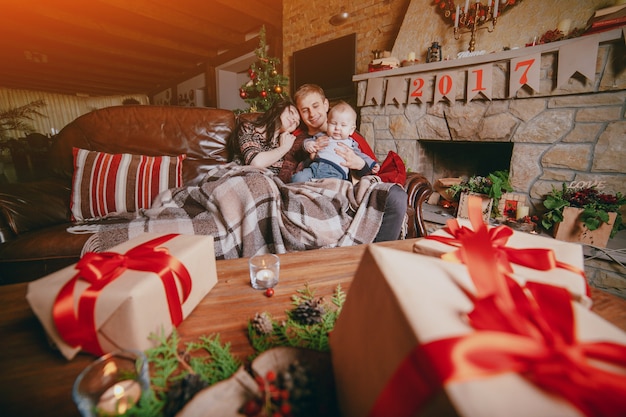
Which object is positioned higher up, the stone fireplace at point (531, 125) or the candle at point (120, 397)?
the stone fireplace at point (531, 125)

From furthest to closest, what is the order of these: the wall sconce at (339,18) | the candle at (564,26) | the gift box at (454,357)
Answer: the wall sconce at (339,18) → the candle at (564,26) → the gift box at (454,357)

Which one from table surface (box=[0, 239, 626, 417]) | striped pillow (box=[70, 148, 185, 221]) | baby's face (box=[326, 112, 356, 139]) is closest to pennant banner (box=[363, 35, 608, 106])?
baby's face (box=[326, 112, 356, 139])

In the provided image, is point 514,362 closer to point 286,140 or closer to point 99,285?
point 99,285

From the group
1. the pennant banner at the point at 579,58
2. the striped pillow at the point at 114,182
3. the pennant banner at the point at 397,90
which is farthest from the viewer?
the pennant banner at the point at 397,90

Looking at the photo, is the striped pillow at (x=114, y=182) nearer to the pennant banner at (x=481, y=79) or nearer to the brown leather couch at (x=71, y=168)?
the brown leather couch at (x=71, y=168)

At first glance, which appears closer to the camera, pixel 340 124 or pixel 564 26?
pixel 340 124

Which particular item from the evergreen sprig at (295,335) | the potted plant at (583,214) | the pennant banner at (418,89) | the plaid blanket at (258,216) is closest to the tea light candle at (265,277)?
the evergreen sprig at (295,335)

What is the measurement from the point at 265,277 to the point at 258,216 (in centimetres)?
59

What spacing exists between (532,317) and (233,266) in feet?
2.04

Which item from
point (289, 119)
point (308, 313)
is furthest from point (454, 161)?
point (308, 313)

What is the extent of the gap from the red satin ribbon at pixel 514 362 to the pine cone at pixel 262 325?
26 centimetres

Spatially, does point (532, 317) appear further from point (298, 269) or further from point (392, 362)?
point (298, 269)

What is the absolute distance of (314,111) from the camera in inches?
67.1

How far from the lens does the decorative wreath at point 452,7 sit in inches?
82.9
